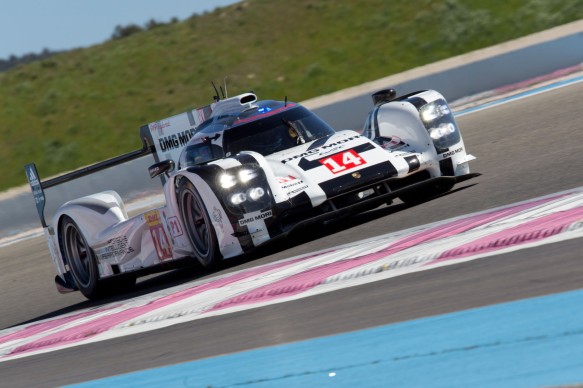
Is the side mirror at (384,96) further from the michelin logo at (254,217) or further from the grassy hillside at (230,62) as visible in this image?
the grassy hillside at (230,62)

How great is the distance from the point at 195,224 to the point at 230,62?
26976 mm

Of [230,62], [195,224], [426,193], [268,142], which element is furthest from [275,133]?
[230,62]

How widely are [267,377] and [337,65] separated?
85.0ft

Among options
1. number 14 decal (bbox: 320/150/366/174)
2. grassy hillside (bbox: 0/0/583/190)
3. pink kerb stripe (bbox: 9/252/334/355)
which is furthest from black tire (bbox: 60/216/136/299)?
grassy hillside (bbox: 0/0/583/190)

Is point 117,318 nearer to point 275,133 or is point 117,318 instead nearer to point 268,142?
point 268,142

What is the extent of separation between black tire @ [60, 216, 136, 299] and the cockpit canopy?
123cm

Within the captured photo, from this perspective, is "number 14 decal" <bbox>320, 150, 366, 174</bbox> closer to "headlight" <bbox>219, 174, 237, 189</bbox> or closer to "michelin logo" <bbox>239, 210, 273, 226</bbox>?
"michelin logo" <bbox>239, 210, 273, 226</bbox>

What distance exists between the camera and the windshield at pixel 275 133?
8984mm

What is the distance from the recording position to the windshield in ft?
29.5

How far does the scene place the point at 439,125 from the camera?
8.86m

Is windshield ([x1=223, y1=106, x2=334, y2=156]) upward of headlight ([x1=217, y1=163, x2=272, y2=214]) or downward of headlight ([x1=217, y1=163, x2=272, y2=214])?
upward

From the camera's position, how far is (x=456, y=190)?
9180 mm

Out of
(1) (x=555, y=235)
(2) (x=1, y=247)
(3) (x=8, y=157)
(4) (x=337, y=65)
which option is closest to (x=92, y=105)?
(3) (x=8, y=157)

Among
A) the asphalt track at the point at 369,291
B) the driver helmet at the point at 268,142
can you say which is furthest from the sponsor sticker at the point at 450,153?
the driver helmet at the point at 268,142
